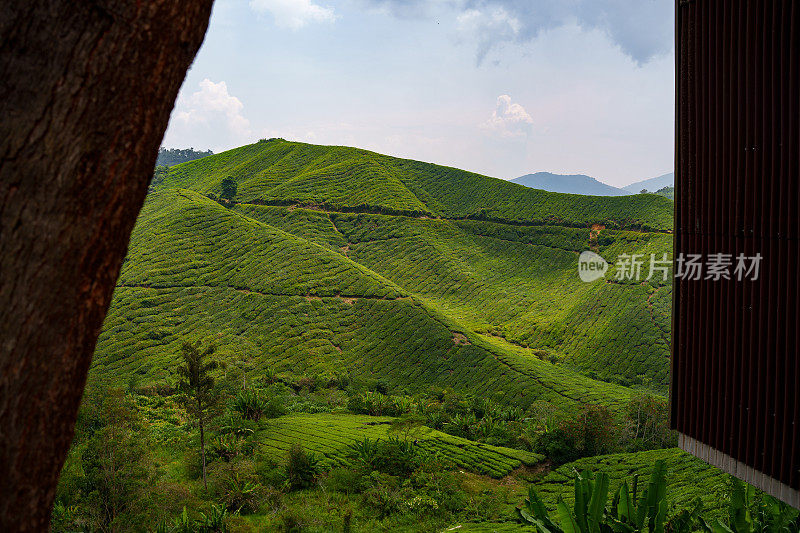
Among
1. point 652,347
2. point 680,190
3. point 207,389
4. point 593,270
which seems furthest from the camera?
point 593,270

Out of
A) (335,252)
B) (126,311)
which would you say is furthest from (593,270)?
(126,311)

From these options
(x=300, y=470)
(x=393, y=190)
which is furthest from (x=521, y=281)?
(x=300, y=470)

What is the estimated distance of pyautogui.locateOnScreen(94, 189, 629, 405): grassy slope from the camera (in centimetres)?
2916

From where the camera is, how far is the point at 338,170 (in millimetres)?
56312

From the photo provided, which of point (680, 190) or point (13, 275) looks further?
point (680, 190)

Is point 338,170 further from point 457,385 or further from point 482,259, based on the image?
point 457,385

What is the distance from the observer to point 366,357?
103 feet

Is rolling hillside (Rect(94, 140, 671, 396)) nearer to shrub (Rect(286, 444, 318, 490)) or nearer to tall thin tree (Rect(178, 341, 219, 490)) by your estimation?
shrub (Rect(286, 444, 318, 490))

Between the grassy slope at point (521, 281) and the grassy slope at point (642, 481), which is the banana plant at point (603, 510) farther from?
the grassy slope at point (521, 281)

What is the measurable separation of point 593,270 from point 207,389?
31244 millimetres

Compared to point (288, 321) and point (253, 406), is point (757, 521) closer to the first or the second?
point (253, 406)

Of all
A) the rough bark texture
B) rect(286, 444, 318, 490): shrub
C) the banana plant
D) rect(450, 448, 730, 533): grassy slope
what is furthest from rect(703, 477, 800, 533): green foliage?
rect(286, 444, 318, 490): shrub

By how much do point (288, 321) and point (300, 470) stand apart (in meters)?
17.7

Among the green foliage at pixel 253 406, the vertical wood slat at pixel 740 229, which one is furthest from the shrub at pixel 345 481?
the vertical wood slat at pixel 740 229
